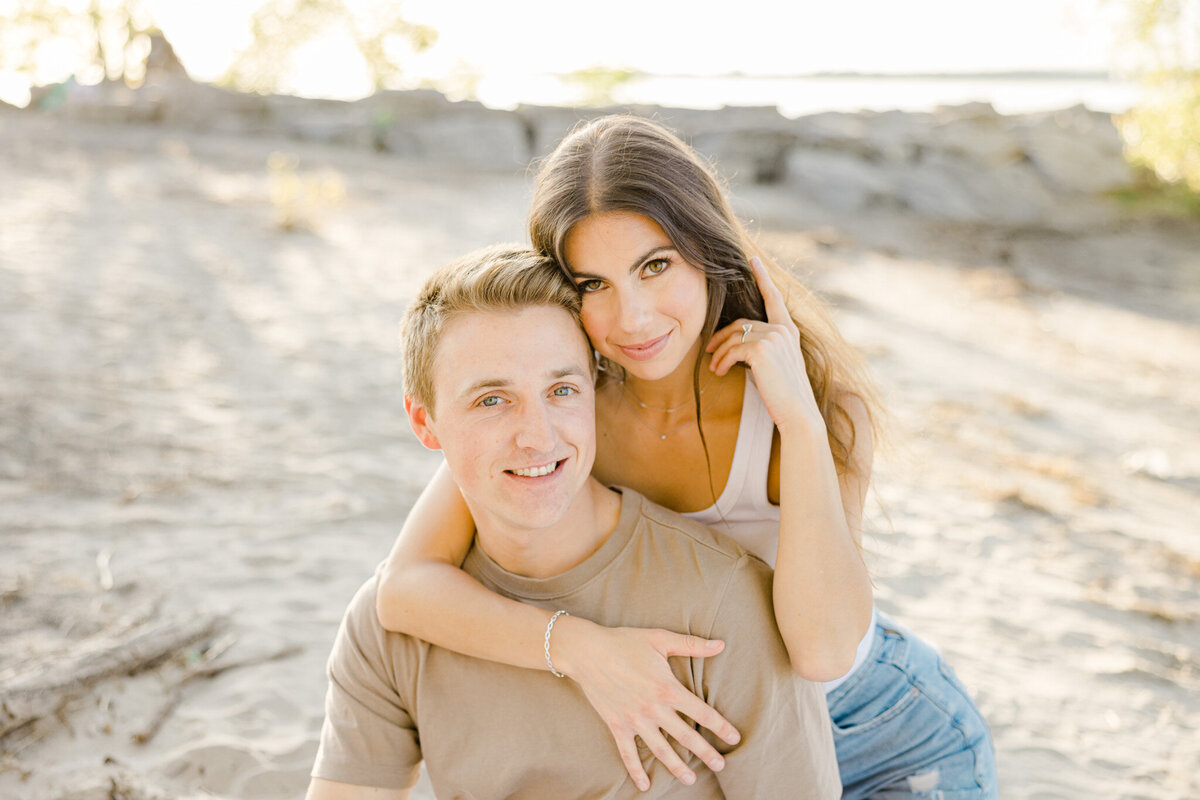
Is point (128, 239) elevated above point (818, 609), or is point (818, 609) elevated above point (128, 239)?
point (128, 239)

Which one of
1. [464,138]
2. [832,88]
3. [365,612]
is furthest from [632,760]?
[832,88]

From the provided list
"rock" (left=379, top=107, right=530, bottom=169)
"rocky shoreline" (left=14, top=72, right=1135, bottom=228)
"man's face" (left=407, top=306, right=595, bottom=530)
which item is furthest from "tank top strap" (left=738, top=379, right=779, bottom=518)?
"rock" (left=379, top=107, right=530, bottom=169)

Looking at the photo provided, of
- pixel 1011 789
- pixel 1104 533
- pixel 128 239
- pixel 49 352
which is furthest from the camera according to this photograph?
pixel 128 239

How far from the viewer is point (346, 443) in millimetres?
5422

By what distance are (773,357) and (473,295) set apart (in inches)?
25.3

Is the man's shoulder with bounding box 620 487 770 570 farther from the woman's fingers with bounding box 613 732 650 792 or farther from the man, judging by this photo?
the woman's fingers with bounding box 613 732 650 792

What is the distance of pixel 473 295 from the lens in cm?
186

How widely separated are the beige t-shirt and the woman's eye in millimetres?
539

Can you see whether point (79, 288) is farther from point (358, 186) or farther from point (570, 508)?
point (570, 508)

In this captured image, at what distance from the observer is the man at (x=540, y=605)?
180 cm

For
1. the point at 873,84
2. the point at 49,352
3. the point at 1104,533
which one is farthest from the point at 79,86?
the point at 873,84

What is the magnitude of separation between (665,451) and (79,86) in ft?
53.1

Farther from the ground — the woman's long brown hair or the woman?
the woman's long brown hair

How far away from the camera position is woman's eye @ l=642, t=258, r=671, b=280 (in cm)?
212
